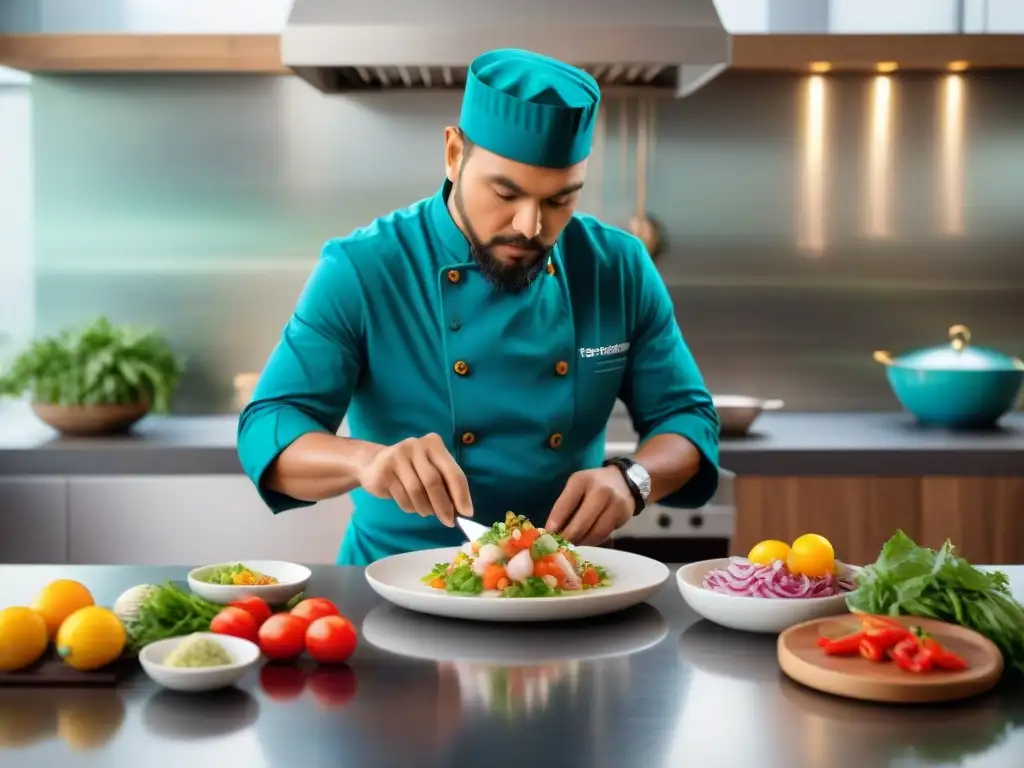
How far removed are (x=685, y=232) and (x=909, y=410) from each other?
84 centimetres

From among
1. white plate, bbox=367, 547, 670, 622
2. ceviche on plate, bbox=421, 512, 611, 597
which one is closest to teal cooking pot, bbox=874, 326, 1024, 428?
white plate, bbox=367, 547, 670, 622

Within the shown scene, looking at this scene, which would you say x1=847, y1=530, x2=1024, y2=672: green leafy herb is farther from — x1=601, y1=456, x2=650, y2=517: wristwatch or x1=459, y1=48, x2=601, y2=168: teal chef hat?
x1=459, y1=48, x2=601, y2=168: teal chef hat

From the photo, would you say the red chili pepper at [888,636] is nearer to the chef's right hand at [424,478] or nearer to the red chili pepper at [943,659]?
the red chili pepper at [943,659]

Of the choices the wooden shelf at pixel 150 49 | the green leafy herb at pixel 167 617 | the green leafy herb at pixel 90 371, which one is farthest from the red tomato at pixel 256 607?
the wooden shelf at pixel 150 49

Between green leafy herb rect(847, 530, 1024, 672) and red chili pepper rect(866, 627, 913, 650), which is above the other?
green leafy herb rect(847, 530, 1024, 672)

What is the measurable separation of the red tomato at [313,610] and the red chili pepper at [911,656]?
0.60m

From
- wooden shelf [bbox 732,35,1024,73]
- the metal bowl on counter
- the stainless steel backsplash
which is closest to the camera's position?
the metal bowl on counter

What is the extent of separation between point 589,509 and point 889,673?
59 cm

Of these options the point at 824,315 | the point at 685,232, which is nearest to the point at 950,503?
the point at 824,315

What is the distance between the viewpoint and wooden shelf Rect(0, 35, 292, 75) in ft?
11.0

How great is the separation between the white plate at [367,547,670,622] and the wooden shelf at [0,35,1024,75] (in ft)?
6.78

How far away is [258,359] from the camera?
12.8 ft

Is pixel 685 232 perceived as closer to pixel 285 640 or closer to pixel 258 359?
pixel 258 359

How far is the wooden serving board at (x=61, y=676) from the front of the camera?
1.31 metres
